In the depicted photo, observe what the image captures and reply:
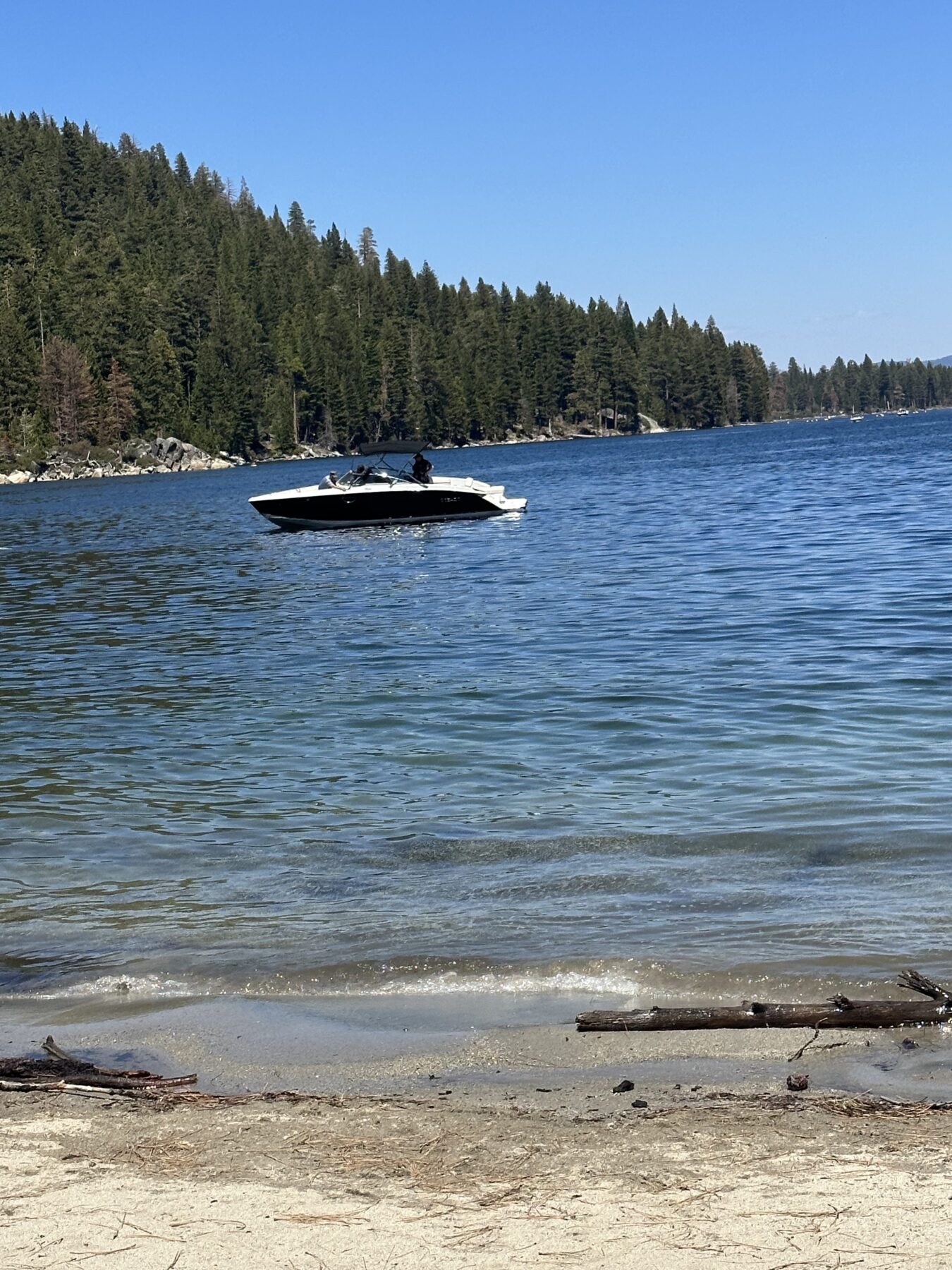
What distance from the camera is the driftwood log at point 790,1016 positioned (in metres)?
6.09

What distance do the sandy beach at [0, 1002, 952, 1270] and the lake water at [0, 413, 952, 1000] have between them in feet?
3.49

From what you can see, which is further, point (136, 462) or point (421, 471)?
point (136, 462)

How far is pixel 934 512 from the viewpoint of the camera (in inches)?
1470

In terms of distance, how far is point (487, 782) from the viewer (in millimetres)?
11570

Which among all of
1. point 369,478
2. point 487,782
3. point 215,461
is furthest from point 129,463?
point 487,782

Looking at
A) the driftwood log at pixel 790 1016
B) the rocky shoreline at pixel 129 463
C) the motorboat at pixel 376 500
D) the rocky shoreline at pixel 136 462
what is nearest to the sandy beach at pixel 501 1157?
the driftwood log at pixel 790 1016

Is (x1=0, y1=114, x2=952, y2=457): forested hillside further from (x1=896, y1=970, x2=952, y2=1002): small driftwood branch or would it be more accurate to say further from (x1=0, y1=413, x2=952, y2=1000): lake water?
(x1=896, y1=970, x2=952, y2=1002): small driftwood branch

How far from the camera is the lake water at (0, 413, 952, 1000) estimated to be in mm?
7602

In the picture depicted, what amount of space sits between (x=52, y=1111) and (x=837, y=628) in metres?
14.9

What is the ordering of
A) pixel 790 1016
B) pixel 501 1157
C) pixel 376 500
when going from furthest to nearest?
pixel 376 500
pixel 790 1016
pixel 501 1157

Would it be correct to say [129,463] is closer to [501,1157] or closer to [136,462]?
[136,462]

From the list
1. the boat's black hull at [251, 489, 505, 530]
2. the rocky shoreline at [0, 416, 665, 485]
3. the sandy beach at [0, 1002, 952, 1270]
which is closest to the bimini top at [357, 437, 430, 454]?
the boat's black hull at [251, 489, 505, 530]

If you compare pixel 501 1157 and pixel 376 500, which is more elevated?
pixel 376 500

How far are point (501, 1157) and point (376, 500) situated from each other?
37.7 meters
